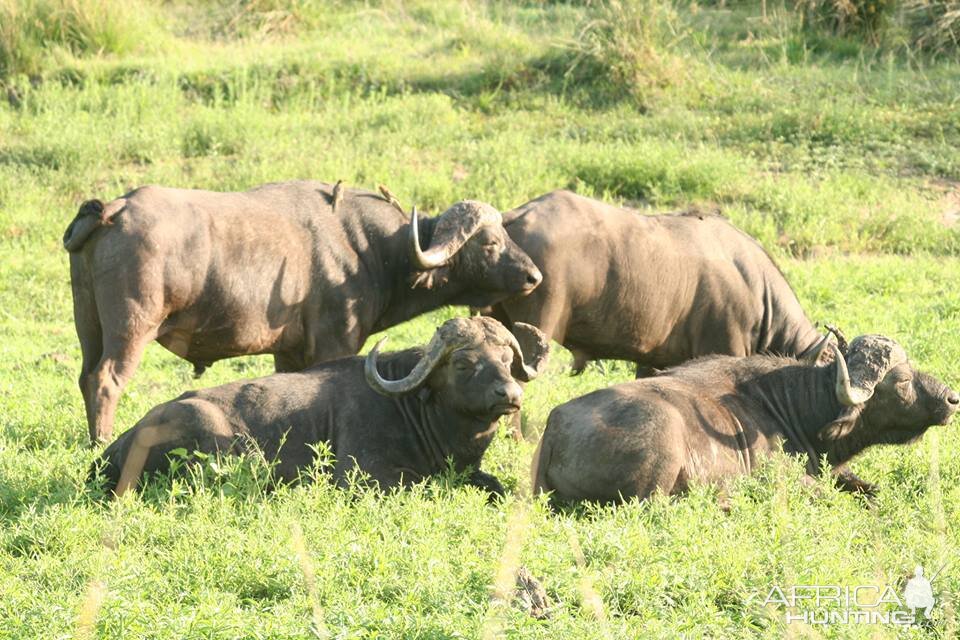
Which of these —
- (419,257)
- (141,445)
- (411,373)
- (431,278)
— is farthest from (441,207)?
(141,445)

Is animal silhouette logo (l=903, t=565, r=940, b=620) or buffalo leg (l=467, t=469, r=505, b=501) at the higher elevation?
animal silhouette logo (l=903, t=565, r=940, b=620)

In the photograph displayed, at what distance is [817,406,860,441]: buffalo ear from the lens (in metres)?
9.02

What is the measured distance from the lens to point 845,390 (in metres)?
8.90

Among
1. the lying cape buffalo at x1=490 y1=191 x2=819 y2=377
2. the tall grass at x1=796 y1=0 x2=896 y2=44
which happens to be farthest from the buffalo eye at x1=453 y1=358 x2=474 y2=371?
the tall grass at x1=796 y1=0 x2=896 y2=44

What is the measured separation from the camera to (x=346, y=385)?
8.90 metres

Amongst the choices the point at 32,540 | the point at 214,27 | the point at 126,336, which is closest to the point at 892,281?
the point at 126,336

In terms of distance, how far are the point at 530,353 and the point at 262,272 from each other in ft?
6.46

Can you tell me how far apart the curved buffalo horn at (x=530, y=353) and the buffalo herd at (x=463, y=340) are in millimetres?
17

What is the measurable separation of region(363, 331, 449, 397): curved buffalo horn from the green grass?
0.80 meters

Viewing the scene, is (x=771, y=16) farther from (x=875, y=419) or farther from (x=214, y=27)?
(x=875, y=419)

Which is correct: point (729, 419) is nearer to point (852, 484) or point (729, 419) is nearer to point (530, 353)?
point (852, 484)

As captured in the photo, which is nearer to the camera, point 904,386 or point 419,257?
point 904,386

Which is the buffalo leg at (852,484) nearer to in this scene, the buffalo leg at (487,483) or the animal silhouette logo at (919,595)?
the animal silhouette logo at (919,595)

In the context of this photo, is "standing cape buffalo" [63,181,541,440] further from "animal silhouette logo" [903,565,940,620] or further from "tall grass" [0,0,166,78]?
"tall grass" [0,0,166,78]
